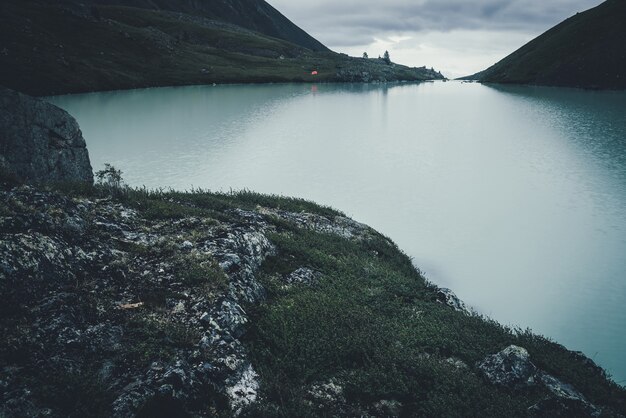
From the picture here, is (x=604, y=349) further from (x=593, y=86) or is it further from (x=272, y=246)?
(x=593, y=86)

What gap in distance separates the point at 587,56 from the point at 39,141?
197 m

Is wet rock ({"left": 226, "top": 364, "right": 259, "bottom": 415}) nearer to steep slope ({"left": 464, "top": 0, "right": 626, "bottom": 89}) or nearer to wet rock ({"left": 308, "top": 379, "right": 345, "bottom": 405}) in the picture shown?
wet rock ({"left": 308, "top": 379, "right": 345, "bottom": 405})

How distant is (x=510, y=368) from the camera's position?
403 inches

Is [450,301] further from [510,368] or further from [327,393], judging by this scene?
[327,393]

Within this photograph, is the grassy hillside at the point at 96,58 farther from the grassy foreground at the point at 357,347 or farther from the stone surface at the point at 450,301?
the stone surface at the point at 450,301

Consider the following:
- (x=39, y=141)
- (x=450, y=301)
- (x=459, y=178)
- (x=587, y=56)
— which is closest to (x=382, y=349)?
(x=450, y=301)

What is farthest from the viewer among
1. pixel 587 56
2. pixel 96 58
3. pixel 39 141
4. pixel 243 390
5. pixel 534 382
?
pixel 587 56

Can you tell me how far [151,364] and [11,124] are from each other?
2002cm

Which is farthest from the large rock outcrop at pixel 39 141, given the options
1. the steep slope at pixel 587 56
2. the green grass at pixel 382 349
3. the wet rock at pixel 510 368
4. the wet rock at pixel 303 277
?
the steep slope at pixel 587 56

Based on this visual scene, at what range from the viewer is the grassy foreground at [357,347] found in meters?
8.91

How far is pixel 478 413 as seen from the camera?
28.5ft

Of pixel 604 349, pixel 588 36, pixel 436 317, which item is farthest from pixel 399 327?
pixel 588 36

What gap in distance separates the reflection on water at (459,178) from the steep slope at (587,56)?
256ft

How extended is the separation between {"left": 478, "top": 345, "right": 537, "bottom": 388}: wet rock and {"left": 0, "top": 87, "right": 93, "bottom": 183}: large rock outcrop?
71.9 ft
